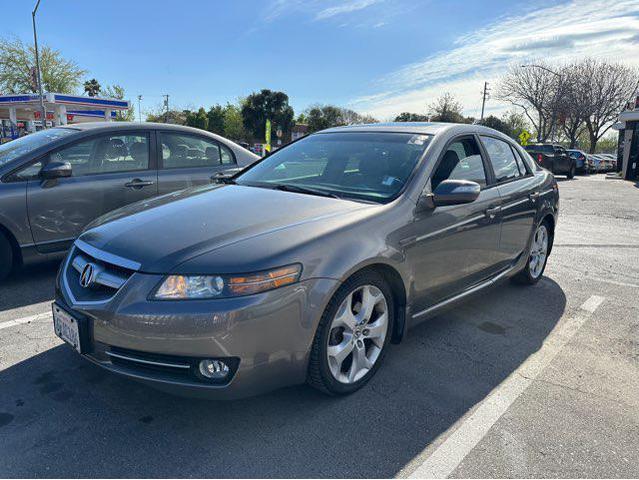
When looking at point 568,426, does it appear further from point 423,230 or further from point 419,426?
point 423,230

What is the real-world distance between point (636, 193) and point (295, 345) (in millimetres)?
17703

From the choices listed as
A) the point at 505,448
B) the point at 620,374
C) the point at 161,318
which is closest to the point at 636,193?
the point at 620,374

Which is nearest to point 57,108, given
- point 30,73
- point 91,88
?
point 30,73

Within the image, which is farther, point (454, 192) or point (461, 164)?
point (461, 164)

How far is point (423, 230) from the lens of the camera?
3088 millimetres

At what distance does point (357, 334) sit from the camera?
2.75 metres

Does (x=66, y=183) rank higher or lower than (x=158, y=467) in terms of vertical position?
higher

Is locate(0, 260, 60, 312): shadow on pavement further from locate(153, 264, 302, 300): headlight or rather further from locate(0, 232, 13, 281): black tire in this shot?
locate(153, 264, 302, 300): headlight

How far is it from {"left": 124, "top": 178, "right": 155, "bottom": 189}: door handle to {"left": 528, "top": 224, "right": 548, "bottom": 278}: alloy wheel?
13.2ft

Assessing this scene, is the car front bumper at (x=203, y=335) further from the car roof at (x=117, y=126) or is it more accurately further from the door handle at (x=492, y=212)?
the car roof at (x=117, y=126)

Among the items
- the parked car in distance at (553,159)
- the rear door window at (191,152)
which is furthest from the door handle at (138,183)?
the parked car in distance at (553,159)

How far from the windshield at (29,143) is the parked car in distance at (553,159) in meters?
22.2

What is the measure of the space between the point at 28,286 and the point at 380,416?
3.64 metres

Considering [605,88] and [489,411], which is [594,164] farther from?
[489,411]
